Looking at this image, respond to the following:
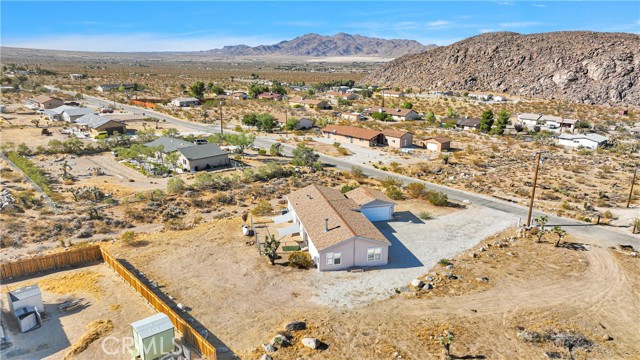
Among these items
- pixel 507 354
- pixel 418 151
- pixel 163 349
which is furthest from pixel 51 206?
pixel 418 151

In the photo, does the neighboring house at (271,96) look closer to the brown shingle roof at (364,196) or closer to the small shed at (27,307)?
the brown shingle roof at (364,196)

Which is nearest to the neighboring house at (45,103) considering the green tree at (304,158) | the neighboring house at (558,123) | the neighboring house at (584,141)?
the green tree at (304,158)

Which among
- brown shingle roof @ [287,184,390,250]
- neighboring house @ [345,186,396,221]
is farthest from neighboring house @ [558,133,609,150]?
brown shingle roof @ [287,184,390,250]

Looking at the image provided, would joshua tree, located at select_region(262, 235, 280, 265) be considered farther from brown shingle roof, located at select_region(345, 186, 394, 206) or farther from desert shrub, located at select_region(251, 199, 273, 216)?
brown shingle roof, located at select_region(345, 186, 394, 206)

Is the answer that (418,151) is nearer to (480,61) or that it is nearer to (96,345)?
(96,345)

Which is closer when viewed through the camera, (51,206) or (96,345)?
(96,345)

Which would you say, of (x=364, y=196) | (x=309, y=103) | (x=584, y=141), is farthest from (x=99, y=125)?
(x=584, y=141)

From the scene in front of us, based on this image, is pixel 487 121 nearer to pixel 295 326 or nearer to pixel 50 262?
pixel 295 326
